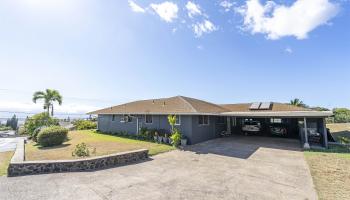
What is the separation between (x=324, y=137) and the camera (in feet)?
44.7

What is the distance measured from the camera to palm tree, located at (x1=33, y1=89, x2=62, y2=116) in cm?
2938

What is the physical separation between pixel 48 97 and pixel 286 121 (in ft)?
110

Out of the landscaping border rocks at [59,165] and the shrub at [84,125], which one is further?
the shrub at [84,125]

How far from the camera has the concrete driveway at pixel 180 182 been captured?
5865 millimetres

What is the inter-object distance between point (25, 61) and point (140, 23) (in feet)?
33.9

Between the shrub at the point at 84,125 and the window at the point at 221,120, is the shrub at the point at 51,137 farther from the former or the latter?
the shrub at the point at 84,125

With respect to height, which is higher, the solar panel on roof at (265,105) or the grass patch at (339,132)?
the solar panel on roof at (265,105)

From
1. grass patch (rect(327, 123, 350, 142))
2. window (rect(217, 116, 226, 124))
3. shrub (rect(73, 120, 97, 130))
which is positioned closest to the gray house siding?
shrub (rect(73, 120, 97, 130))

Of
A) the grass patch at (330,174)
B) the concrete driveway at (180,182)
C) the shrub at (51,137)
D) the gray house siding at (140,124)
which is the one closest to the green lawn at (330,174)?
the grass patch at (330,174)

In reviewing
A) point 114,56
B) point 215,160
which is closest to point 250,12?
point 215,160

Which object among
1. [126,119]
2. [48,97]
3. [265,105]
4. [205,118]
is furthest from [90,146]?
[48,97]

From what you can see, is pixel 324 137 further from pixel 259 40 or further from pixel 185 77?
pixel 185 77

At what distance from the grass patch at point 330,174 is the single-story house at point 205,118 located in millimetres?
3353

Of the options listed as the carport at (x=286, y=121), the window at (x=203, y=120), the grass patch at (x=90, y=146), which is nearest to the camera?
the grass patch at (x=90, y=146)
